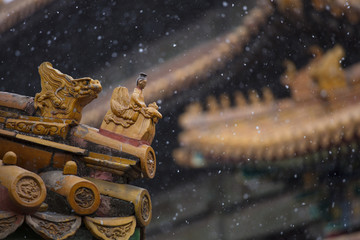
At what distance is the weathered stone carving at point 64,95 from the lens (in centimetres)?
289

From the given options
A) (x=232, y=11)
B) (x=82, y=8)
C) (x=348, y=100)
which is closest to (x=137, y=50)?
(x=82, y=8)

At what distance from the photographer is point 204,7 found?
8922mm

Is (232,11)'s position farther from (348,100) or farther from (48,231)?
(48,231)

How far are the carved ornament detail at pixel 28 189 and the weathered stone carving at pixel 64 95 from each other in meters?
0.56

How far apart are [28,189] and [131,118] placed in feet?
2.61

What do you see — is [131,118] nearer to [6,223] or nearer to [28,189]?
[28,189]

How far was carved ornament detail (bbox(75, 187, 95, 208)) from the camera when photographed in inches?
102

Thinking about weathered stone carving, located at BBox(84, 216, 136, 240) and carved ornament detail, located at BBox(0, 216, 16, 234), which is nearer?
carved ornament detail, located at BBox(0, 216, 16, 234)

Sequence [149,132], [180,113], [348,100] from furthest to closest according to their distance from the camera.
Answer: [180,113] → [348,100] → [149,132]

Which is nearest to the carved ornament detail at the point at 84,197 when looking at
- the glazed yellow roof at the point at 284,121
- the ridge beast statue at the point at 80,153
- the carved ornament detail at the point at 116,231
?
the ridge beast statue at the point at 80,153

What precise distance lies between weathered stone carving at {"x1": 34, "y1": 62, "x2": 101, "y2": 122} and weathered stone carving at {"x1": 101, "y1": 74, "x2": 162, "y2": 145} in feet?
0.54

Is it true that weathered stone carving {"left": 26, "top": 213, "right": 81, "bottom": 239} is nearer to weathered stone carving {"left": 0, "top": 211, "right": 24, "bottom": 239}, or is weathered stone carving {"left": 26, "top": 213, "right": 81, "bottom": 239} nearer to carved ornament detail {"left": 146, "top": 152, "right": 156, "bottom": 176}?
weathered stone carving {"left": 0, "top": 211, "right": 24, "bottom": 239}

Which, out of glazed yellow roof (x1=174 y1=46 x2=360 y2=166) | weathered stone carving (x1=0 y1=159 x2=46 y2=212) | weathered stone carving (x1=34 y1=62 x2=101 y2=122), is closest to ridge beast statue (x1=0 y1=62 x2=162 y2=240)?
weathered stone carving (x1=34 y1=62 x2=101 y2=122)

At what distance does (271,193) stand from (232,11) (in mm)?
3199
